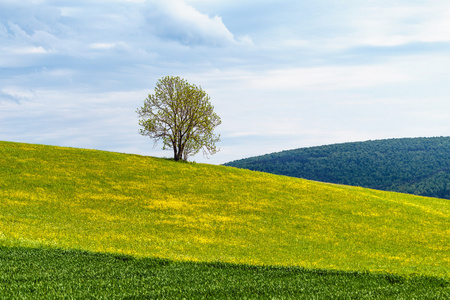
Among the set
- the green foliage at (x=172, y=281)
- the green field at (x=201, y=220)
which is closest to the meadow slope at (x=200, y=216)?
the green field at (x=201, y=220)

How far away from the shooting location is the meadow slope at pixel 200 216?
1021 inches

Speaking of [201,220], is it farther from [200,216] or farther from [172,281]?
[172,281]

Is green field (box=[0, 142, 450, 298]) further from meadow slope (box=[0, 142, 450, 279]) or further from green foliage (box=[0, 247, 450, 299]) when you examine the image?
green foliage (box=[0, 247, 450, 299])

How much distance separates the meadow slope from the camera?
1021 inches

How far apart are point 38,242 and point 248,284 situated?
48.0ft

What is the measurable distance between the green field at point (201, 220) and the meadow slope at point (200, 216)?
116 millimetres

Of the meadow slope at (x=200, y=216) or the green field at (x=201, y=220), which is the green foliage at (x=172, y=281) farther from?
the meadow slope at (x=200, y=216)

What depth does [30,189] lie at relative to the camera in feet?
129

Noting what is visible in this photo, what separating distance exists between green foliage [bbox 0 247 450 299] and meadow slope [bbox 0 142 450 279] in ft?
8.10

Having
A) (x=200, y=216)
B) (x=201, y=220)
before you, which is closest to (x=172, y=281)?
(x=201, y=220)

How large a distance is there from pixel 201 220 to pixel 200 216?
1394 millimetres

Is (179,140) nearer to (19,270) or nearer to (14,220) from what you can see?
(14,220)

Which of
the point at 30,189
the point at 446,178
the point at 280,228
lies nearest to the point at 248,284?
the point at 280,228

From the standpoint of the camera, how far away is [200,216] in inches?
1454
